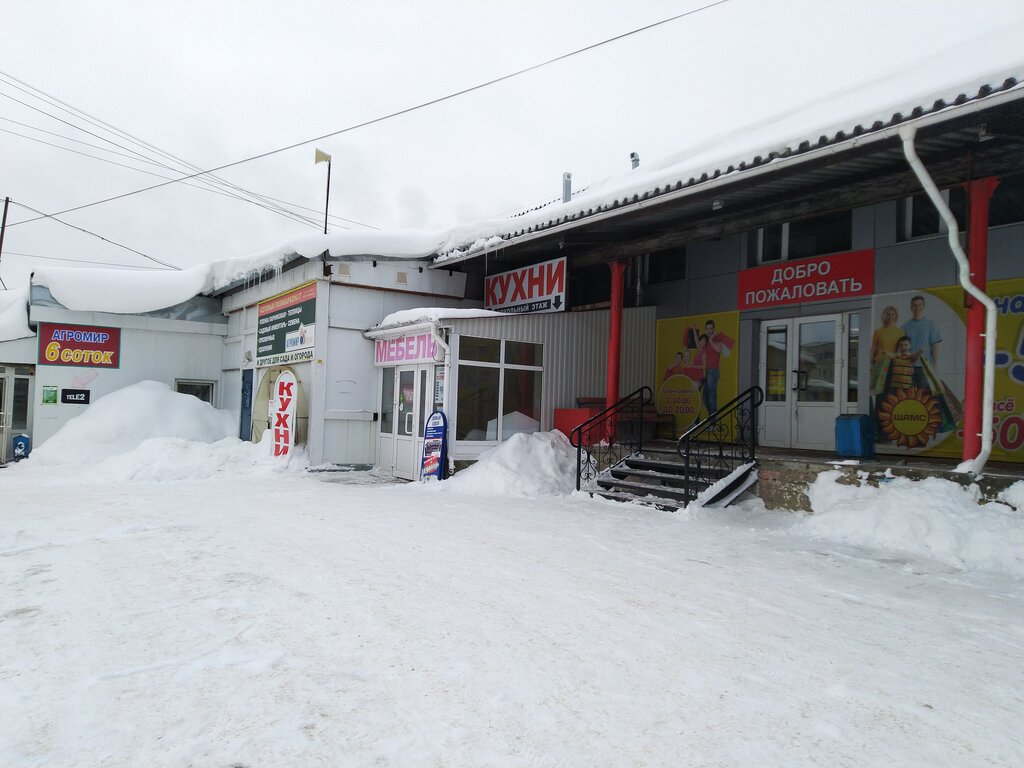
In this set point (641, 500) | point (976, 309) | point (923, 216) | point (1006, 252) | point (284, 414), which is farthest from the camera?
point (284, 414)

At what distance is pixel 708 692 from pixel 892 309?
320 inches

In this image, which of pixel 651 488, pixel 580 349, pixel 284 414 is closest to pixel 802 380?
pixel 651 488

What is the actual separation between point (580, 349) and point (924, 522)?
722 cm

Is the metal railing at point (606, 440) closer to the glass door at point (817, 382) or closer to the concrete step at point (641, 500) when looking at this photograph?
the concrete step at point (641, 500)

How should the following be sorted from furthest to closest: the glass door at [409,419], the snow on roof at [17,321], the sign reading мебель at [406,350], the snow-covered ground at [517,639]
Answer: the snow on roof at [17,321]
the glass door at [409,419]
the sign reading мебель at [406,350]
the snow-covered ground at [517,639]

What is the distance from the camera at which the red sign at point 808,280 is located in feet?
32.2

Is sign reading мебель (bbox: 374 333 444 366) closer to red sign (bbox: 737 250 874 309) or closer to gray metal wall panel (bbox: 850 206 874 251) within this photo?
red sign (bbox: 737 250 874 309)

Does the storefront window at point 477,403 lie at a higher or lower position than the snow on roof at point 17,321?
lower

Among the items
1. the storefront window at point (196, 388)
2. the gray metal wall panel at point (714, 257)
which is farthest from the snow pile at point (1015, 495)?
the storefront window at point (196, 388)

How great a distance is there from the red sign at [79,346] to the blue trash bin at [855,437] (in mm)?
16371

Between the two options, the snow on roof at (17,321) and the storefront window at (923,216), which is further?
the snow on roof at (17,321)

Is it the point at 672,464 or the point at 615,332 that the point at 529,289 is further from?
the point at 672,464

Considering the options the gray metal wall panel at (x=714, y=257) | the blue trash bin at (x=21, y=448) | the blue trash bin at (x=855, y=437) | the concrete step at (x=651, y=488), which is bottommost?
the blue trash bin at (x=21, y=448)

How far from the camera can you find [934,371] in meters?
9.01
